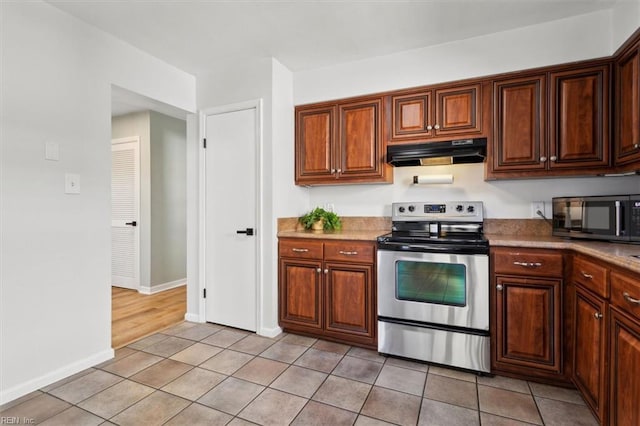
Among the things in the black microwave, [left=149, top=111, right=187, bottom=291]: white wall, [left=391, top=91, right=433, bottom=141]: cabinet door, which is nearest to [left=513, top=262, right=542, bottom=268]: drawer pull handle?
the black microwave

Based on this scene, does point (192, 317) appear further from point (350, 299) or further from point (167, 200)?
point (167, 200)

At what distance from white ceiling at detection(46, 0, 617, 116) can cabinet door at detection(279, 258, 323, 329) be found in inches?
73.8

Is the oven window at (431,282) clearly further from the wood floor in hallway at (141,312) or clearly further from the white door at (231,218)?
the wood floor in hallway at (141,312)

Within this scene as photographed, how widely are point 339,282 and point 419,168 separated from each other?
1.29 metres

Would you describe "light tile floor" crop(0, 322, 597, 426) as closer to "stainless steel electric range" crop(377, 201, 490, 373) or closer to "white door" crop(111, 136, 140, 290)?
"stainless steel electric range" crop(377, 201, 490, 373)

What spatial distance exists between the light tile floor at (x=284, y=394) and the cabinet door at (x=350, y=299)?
0.67 ft

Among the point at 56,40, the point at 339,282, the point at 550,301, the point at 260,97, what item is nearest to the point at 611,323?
the point at 550,301

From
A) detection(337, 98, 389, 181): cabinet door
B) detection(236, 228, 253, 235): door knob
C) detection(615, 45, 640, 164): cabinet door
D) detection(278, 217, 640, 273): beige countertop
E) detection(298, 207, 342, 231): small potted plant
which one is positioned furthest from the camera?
detection(298, 207, 342, 231): small potted plant

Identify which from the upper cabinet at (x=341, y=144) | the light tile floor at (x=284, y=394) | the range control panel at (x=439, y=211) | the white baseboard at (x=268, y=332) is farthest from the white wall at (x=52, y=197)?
the range control panel at (x=439, y=211)

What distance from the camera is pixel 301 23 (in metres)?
2.40

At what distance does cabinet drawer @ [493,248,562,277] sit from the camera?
6.72 ft

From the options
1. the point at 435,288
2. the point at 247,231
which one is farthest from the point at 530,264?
the point at 247,231

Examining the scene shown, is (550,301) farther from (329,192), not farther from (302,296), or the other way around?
(329,192)

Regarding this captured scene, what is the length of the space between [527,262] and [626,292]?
2.35 ft
